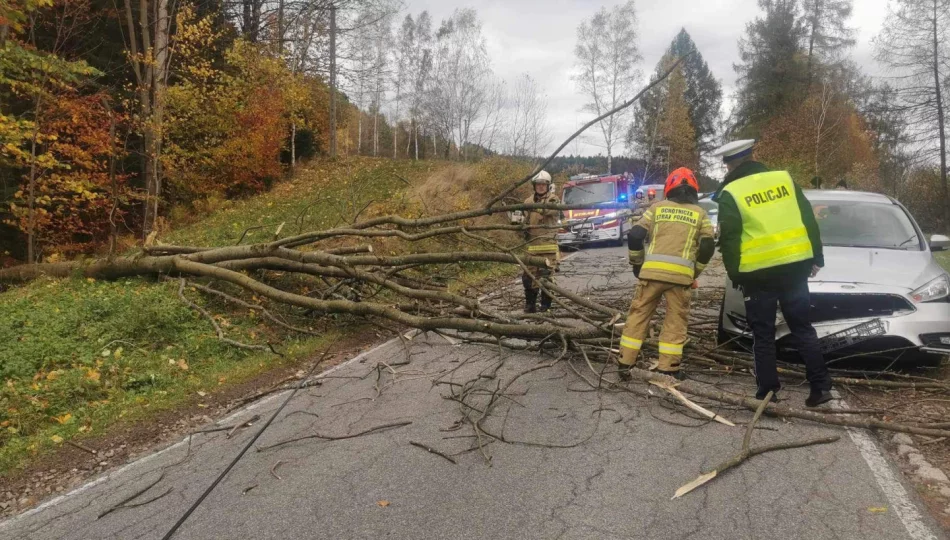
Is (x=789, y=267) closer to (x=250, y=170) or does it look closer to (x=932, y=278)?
(x=932, y=278)

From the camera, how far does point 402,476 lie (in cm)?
381

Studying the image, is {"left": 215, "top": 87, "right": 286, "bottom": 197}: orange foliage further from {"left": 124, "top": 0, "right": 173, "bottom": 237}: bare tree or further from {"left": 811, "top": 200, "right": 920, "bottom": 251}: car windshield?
{"left": 811, "top": 200, "right": 920, "bottom": 251}: car windshield

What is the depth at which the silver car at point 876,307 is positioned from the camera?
5031 millimetres

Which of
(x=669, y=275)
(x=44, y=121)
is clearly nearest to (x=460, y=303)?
(x=669, y=275)

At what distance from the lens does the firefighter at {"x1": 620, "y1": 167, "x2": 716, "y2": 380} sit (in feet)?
16.6

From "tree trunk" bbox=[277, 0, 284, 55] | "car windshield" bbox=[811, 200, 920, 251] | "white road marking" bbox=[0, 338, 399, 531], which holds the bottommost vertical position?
"white road marking" bbox=[0, 338, 399, 531]

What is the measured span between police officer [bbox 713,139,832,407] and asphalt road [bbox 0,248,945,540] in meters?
0.47

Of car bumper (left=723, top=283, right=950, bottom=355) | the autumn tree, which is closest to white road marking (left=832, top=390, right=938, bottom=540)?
car bumper (left=723, top=283, right=950, bottom=355)

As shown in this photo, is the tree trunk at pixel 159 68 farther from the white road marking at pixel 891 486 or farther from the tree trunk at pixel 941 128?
the tree trunk at pixel 941 128

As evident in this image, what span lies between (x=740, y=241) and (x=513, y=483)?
2502mm

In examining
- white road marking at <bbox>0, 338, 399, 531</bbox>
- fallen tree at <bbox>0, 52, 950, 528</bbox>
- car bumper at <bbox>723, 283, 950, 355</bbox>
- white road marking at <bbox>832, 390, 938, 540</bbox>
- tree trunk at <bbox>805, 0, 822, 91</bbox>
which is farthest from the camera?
tree trunk at <bbox>805, 0, 822, 91</bbox>

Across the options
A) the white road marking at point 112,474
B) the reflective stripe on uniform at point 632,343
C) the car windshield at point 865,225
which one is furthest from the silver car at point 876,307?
the white road marking at point 112,474

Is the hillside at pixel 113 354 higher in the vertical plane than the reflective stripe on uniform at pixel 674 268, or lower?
lower

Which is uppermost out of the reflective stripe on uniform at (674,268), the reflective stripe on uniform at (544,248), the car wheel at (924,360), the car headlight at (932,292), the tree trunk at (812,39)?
the tree trunk at (812,39)
